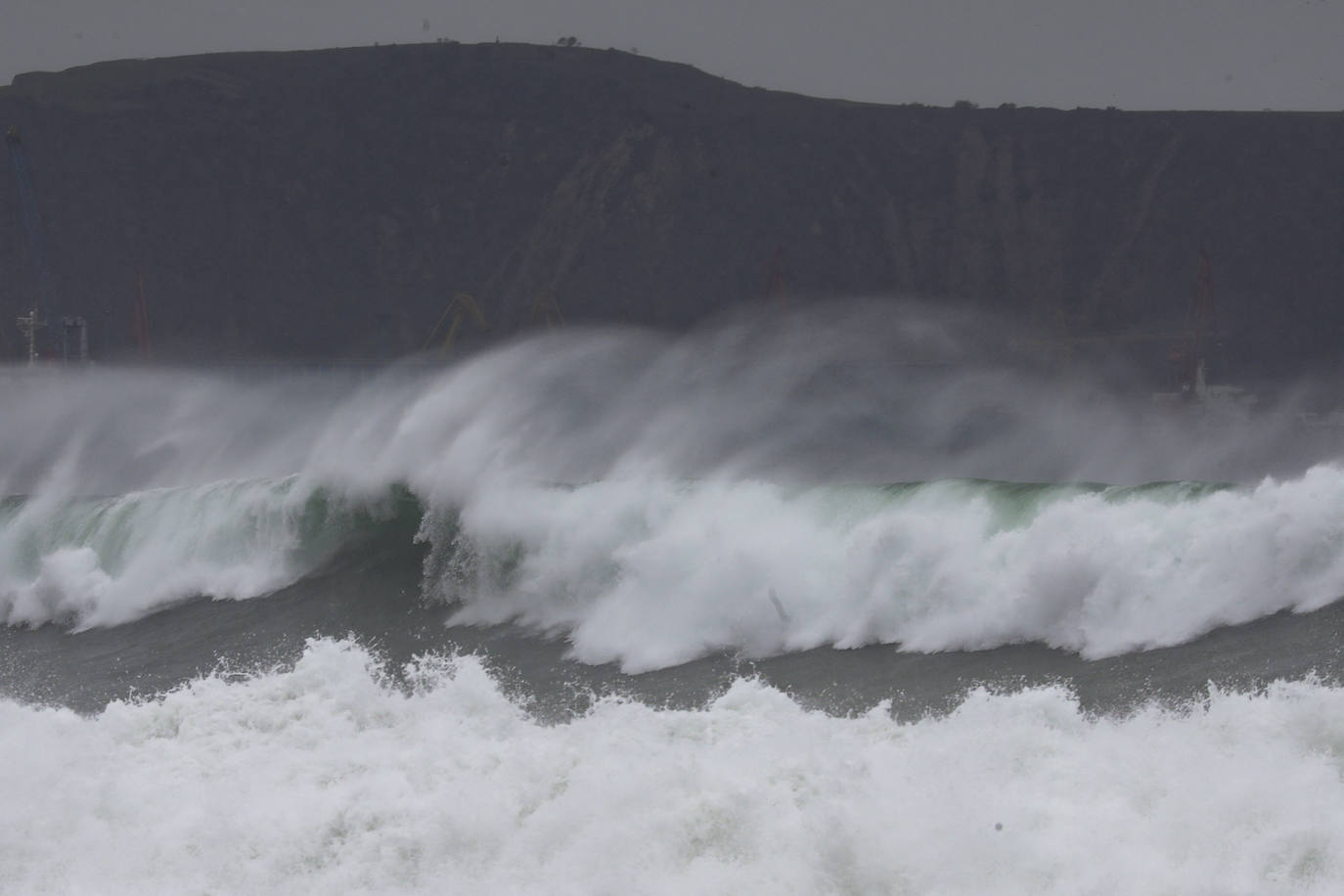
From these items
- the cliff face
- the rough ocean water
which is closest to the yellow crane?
the cliff face

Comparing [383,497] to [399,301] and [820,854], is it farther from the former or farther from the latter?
[399,301]

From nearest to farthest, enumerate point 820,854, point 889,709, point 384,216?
point 820,854, point 889,709, point 384,216

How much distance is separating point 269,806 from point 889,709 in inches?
181

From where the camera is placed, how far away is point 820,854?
951 centimetres

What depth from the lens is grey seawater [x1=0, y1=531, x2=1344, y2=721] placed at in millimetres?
12773

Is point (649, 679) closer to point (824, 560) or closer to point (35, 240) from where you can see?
point (824, 560)

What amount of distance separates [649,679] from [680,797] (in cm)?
497

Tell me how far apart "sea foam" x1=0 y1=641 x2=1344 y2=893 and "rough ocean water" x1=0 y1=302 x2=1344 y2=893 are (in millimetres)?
26

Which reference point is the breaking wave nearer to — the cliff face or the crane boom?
the cliff face

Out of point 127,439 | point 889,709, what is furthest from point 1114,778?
point 127,439

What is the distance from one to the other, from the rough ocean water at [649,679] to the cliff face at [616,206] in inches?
2637

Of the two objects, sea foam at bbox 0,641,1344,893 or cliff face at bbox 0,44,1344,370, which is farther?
cliff face at bbox 0,44,1344,370

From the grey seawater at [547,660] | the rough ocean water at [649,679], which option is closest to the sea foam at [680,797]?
the rough ocean water at [649,679]

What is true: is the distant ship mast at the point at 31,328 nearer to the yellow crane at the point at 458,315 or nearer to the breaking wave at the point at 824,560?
the yellow crane at the point at 458,315
